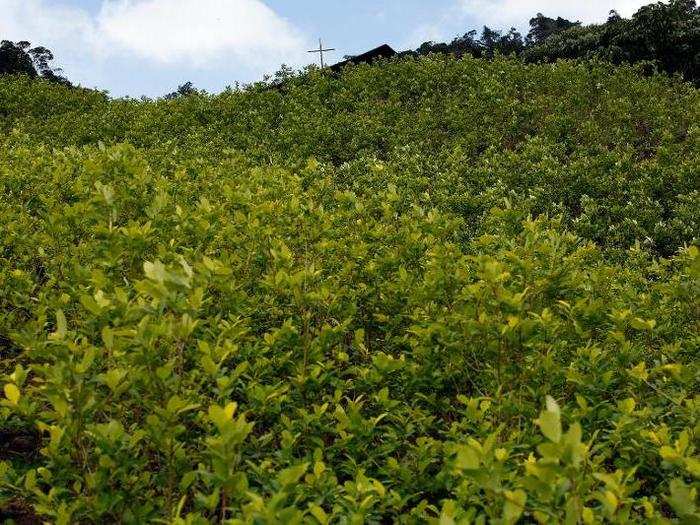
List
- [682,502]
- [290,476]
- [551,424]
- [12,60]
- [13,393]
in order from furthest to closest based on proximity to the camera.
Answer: [12,60] → [13,393] → [290,476] → [682,502] → [551,424]

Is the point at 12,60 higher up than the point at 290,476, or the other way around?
the point at 12,60

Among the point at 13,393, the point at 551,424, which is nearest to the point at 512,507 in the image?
the point at 551,424

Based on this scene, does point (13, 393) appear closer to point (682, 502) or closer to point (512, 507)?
point (512, 507)

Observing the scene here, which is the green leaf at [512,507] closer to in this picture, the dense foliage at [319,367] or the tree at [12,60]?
the dense foliage at [319,367]

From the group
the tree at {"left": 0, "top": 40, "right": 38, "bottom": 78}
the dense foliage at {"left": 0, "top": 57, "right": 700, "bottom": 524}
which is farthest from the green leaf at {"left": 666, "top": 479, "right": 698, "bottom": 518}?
the tree at {"left": 0, "top": 40, "right": 38, "bottom": 78}

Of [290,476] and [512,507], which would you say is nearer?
[512,507]

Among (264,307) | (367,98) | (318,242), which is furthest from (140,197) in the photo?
(367,98)

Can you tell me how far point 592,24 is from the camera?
29.8 m

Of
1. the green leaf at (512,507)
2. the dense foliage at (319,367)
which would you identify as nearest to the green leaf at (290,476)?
the dense foliage at (319,367)

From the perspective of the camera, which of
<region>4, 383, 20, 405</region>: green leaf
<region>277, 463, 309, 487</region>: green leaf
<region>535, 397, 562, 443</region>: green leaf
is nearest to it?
<region>535, 397, 562, 443</region>: green leaf

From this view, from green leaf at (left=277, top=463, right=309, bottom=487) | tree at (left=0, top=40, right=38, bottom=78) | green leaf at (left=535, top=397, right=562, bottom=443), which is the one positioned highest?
tree at (left=0, top=40, right=38, bottom=78)

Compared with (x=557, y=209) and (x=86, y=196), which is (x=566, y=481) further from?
(x=557, y=209)

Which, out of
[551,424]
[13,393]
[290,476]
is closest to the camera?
[551,424]

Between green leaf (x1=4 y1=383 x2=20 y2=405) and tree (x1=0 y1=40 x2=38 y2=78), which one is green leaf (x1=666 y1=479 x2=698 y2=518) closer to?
green leaf (x1=4 y1=383 x2=20 y2=405)
